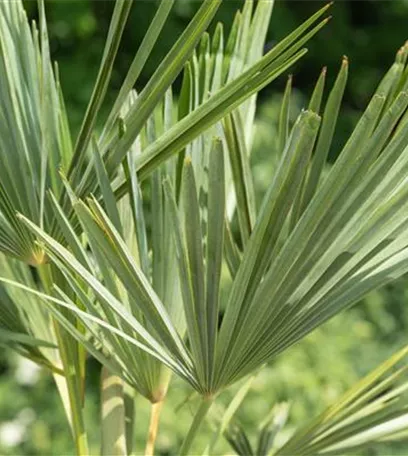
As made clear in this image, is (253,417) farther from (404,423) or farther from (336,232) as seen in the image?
(336,232)

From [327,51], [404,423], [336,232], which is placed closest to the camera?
[336,232]

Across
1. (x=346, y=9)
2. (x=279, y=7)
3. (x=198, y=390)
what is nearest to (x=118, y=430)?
(x=198, y=390)

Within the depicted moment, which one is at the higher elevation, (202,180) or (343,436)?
(202,180)

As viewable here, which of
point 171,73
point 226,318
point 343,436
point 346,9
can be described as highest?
point 346,9

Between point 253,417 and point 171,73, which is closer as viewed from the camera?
point 171,73

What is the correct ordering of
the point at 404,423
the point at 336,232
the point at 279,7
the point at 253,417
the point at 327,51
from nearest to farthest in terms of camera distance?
the point at 336,232 < the point at 404,423 < the point at 253,417 < the point at 279,7 < the point at 327,51

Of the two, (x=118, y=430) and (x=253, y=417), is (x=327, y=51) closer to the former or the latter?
(x=253, y=417)
